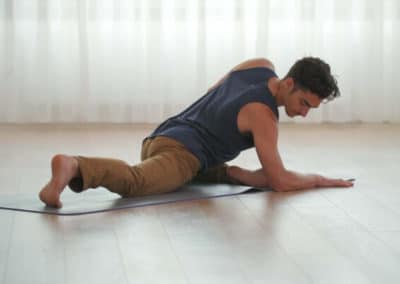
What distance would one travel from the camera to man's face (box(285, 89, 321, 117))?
10.7 feet

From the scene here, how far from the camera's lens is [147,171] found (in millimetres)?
3227

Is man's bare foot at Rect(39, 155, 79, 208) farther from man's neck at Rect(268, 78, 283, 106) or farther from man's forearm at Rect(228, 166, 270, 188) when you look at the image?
→ man's neck at Rect(268, 78, 283, 106)

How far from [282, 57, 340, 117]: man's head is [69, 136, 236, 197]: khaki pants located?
0.41 metres

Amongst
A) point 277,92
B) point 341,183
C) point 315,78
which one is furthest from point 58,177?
point 341,183

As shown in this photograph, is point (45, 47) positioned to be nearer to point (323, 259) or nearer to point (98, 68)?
point (98, 68)

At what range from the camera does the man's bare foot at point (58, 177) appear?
9.87 ft

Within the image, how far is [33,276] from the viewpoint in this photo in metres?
2.41

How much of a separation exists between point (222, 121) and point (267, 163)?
0.23m

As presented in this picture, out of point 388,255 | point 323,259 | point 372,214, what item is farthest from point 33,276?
point 372,214

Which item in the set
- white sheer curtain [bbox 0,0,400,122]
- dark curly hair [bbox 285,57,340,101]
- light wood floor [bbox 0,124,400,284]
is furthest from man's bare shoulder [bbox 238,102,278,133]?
white sheer curtain [bbox 0,0,400,122]

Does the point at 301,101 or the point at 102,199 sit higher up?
the point at 301,101

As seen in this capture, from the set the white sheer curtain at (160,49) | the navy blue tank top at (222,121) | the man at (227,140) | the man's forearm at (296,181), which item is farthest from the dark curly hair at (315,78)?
the white sheer curtain at (160,49)

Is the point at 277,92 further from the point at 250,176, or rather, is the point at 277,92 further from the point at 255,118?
the point at 250,176

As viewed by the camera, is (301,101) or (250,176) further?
(250,176)
